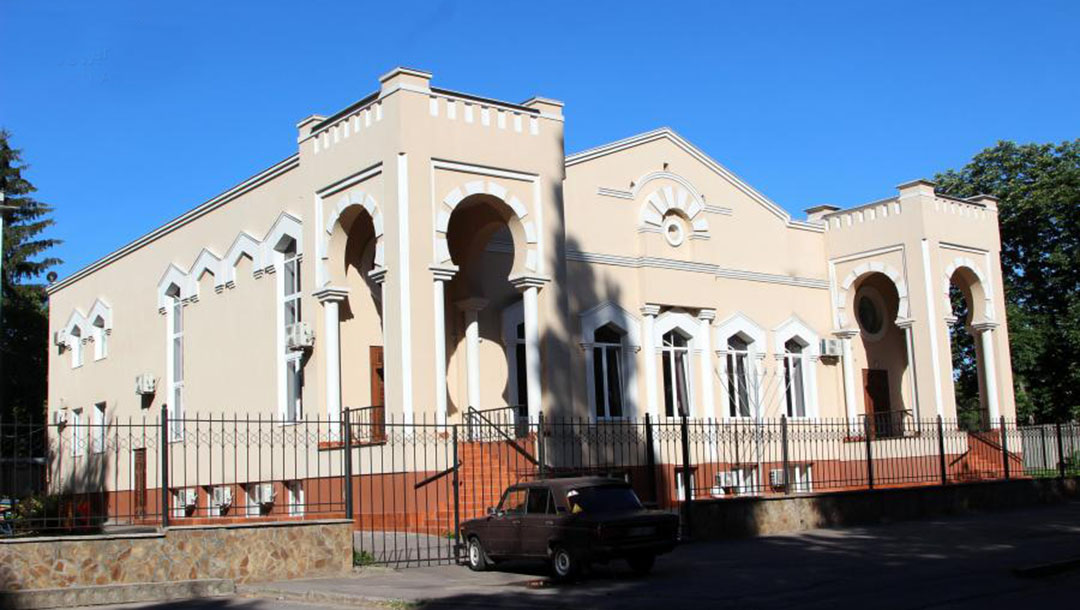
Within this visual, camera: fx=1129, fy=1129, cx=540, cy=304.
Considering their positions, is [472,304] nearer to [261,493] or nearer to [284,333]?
[284,333]

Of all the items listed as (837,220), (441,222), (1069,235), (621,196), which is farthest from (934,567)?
(1069,235)

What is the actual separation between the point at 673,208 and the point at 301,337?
10.4m

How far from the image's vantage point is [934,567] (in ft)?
48.3

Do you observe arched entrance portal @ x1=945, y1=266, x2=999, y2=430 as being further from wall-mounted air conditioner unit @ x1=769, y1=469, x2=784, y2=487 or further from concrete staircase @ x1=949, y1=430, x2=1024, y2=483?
wall-mounted air conditioner unit @ x1=769, y1=469, x2=784, y2=487

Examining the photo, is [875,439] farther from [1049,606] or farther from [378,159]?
[1049,606]

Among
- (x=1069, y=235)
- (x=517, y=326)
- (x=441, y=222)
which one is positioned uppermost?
(x=1069, y=235)

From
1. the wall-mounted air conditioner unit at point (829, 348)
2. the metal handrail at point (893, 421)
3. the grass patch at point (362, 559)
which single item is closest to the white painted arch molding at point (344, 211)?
Answer: the grass patch at point (362, 559)

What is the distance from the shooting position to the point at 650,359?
27.8 metres

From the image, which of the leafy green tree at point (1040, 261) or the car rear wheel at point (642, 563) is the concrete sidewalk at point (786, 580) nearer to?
the car rear wheel at point (642, 563)

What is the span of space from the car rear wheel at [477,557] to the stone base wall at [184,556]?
1.77m

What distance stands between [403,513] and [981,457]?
54.6ft

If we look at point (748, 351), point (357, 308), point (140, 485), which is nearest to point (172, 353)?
point (140, 485)

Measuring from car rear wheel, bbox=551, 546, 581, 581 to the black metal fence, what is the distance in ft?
7.97

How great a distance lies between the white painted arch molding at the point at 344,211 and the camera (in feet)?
74.3
